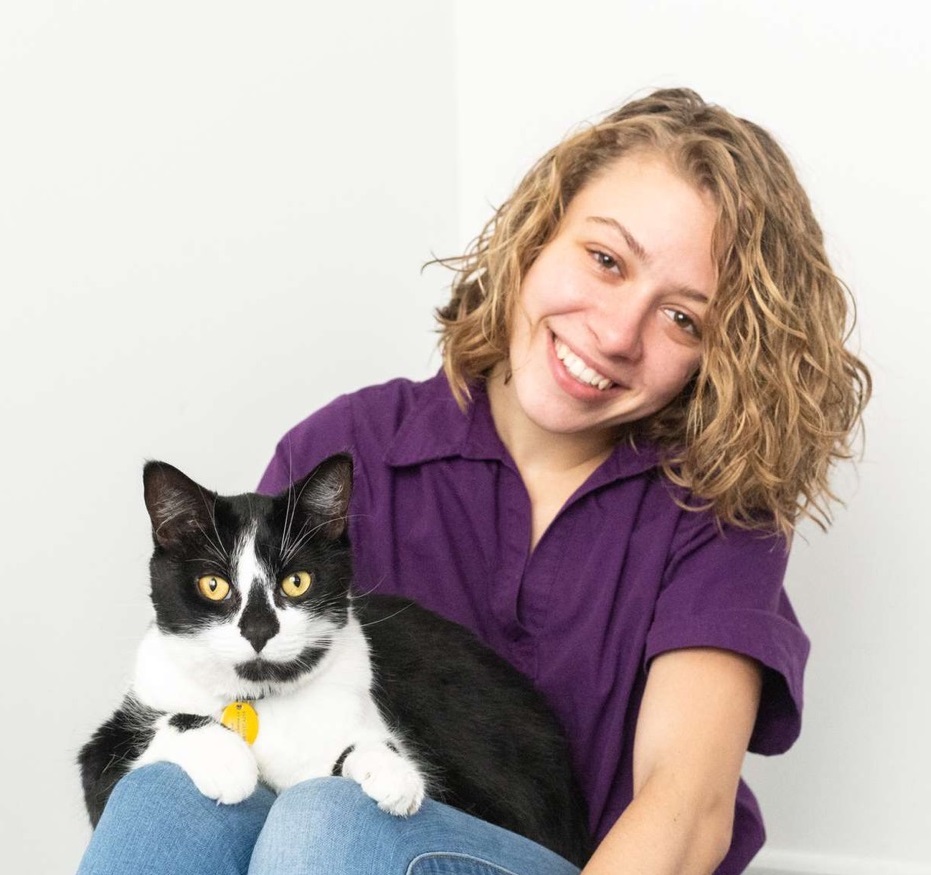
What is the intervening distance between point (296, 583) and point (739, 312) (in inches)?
26.2

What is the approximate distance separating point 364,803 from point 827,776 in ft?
4.97

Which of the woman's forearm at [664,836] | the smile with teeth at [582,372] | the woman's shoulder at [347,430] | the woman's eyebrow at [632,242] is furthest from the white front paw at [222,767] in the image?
the woman's eyebrow at [632,242]

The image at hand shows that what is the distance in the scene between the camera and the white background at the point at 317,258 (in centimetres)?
196

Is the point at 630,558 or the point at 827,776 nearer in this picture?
the point at 630,558

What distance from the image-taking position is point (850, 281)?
90.0 inches

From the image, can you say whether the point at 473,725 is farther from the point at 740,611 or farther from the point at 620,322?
the point at 620,322

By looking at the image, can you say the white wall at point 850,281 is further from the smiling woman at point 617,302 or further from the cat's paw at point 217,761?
the cat's paw at point 217,761

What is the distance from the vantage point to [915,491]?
2297 millimetres

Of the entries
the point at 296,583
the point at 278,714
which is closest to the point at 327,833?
the point at 278,714

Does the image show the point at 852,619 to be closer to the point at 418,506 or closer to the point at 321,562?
the point at 418,506

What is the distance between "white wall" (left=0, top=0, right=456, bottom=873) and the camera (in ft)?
6.30

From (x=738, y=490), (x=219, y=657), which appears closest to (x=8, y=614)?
(x=219, y=657)

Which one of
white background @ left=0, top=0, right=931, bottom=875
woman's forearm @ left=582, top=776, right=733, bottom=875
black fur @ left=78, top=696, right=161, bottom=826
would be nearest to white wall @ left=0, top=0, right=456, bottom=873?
white background @ left=0, top=0, right=931, bottom=875

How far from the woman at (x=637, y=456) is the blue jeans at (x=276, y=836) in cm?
12
